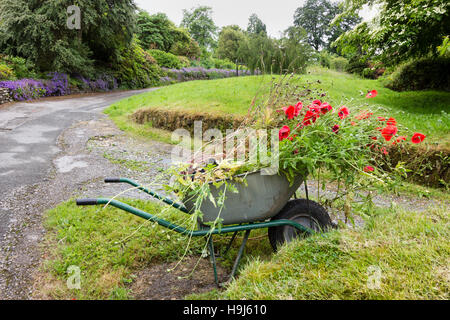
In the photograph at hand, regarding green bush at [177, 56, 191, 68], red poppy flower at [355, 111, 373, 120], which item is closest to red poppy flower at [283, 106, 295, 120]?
red poppy flower at [355, 111, 373, 120]

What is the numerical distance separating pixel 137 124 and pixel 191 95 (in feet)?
6.30

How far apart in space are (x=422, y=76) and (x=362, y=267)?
11808 millimetres

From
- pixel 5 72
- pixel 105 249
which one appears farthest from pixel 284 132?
pixel 5 72

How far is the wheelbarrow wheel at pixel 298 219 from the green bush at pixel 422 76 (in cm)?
1058

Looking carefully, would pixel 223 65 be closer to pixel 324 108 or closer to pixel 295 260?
pixel 324 108

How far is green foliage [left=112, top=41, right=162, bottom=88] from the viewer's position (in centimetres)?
1805

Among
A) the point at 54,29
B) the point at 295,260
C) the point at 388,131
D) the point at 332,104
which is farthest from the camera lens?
the point at 54,29

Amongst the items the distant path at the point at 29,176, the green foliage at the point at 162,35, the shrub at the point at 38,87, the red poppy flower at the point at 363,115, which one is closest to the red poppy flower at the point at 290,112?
the red poppy flower at the point at 363,115

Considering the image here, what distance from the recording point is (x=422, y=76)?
11039 millimetres

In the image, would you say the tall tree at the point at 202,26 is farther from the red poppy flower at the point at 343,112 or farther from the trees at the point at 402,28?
the red poppy flower at the point at 343,112

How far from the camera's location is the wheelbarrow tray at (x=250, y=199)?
7.17ft

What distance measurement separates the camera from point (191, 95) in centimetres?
932

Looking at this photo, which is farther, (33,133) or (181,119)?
(181,119)
